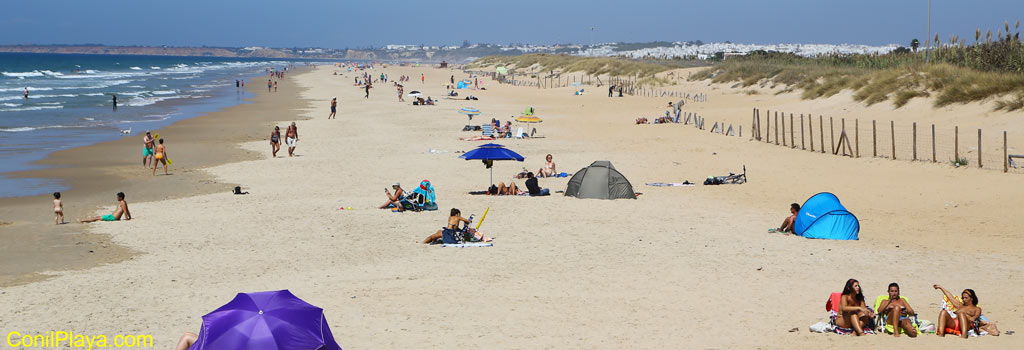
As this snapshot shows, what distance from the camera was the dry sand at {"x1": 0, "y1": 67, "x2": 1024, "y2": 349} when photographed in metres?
11.3

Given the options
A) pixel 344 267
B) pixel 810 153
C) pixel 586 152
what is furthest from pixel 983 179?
pixel 344 267

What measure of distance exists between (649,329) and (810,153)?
18548 millimetres

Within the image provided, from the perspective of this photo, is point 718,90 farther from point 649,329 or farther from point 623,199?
point 649,329

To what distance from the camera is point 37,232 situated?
58.3 ft

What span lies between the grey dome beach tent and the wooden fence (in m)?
8.23

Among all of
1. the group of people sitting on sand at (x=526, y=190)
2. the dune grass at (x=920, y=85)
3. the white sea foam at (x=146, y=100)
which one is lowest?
the group of people sitting on sand at (x=526, y=190)

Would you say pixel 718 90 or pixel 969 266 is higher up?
pixel 718 90

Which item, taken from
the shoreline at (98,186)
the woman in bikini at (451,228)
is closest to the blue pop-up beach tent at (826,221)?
the woman in bikini at (451,228)

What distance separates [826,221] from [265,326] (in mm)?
11064

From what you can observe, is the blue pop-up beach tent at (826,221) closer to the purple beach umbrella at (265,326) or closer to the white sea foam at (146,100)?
the purple beach umbrella at (265,326)

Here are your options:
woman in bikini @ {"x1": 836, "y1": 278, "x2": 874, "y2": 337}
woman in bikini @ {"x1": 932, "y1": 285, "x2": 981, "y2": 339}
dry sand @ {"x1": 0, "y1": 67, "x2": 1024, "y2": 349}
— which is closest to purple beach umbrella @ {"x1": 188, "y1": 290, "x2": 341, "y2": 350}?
dry sand @ {"x1": 0, "y1": 67, "x2": 1024, "y2": 349}

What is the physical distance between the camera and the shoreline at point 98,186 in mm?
15492

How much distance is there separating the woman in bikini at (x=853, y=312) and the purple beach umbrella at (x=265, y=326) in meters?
5.76

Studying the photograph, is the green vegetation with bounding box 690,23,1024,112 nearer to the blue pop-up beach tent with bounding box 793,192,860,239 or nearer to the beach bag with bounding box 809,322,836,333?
the blue pop-up beach tent with bounding box 793,192,860,239
